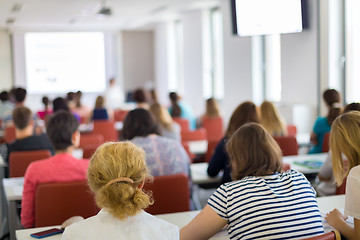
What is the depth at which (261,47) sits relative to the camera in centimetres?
1002

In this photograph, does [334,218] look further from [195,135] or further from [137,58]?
[137,58]

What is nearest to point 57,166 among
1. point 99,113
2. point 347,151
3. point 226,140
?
point 226,140

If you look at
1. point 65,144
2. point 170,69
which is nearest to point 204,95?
point 170,69

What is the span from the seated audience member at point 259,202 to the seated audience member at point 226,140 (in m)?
1.28

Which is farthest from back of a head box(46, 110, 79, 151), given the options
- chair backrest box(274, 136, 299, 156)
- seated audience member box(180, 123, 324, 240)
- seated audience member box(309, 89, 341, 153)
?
seated audience member box(309, 89, 341, 153)

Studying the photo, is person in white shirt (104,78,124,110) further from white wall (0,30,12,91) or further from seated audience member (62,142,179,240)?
seated audience member (62,142,179,240)

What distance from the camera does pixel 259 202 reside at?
6.71 ft

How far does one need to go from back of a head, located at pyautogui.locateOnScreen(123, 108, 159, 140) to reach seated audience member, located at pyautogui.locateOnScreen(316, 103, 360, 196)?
1.32 meters

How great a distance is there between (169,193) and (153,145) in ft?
2.67

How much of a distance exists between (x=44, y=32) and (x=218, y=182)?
13.0 meters

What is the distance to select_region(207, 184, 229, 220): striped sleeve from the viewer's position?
210cm

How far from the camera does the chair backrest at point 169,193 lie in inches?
113

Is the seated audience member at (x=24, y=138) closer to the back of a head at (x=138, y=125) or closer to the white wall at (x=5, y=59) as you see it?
the back of a head at (x=138, y=125)

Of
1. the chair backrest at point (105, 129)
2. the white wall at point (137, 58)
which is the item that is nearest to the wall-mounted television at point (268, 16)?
the chair backrest at point (105, 129)
